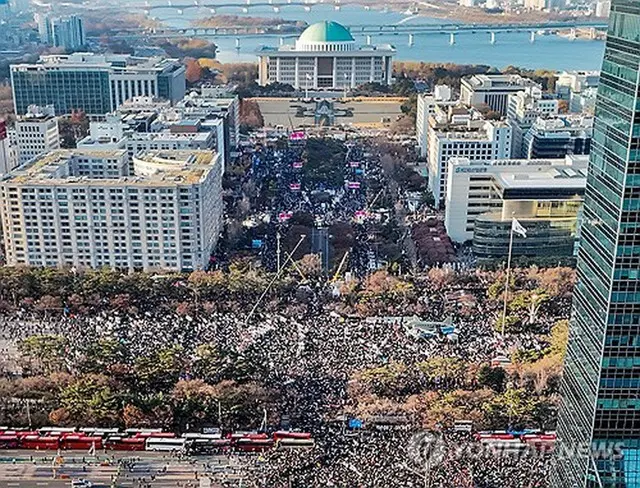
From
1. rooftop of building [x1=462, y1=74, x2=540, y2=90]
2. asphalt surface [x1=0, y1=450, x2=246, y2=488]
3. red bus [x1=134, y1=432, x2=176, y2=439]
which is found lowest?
asphalt surface [x1=0, y1=450, x2=246, y2=488]

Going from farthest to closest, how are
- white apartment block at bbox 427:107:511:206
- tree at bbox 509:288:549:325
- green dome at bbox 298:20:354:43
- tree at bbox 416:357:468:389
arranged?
green dome at bbox 298:20:354:43 < white apartment block at bbox 427:107:511:206 < tree at bbox 509:288:549:325 < tree at bbox 416:357:468:389

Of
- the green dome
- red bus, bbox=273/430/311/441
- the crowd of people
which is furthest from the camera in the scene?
the green dome

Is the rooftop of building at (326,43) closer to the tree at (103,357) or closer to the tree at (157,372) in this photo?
the tree at (103,357)

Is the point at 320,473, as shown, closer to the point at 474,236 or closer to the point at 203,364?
the point at 203,364

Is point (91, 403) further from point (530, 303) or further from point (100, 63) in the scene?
point (100, 63)

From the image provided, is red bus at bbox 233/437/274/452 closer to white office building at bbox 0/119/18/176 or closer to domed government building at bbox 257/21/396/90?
white office building at bbox 0/119/18/176

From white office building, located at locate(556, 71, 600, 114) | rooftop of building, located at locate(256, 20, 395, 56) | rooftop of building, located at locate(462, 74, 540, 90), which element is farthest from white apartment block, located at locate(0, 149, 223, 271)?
rooftop of building, located at locate(256, 20, 395, 56)

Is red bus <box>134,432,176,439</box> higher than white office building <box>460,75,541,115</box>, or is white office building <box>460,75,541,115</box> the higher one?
white office building <box>460,75,541,115</box>

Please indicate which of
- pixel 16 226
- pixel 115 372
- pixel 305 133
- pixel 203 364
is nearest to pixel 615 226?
pixel 203 364
